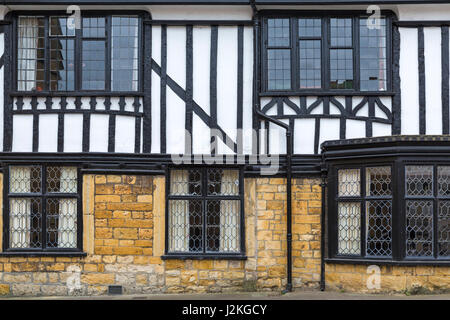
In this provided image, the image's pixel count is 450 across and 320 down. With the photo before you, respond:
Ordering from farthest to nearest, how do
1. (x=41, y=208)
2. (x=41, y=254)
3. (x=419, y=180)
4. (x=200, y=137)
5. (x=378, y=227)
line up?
1. (x=200, y=137)
2. (x=41, y=208)
3. (x=41, y=254)
4. (x=378, y=227)
5. (x=419, y=180)

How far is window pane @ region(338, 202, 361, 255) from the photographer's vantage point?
34.6 ft

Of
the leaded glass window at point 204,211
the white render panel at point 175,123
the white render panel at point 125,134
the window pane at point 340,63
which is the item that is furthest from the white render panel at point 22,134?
the window pane at point 340,63

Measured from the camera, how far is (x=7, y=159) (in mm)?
10805

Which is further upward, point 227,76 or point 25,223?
point 227,76

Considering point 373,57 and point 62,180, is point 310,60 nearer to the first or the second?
point 373,57

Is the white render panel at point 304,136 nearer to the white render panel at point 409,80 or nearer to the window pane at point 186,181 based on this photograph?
the white render panel at point 409,80

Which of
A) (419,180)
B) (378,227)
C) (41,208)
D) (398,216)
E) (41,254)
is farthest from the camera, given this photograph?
(41,208)

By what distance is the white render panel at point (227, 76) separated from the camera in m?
11.0

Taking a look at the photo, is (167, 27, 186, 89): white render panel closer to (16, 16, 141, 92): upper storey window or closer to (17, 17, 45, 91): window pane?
Result: (16, 16, 141, 92): upper storey window

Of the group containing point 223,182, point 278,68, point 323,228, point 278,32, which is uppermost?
point 278,32

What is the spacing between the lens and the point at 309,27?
11.0 meters

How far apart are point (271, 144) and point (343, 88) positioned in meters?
1.66

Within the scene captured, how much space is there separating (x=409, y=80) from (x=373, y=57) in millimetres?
765

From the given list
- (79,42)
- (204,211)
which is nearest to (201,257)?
(204,211)
